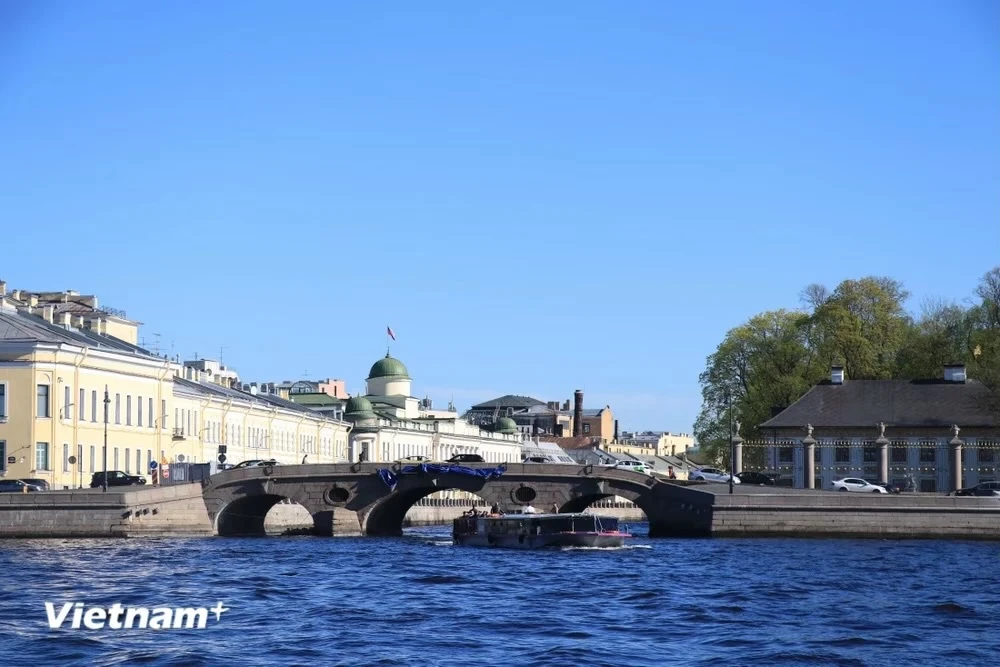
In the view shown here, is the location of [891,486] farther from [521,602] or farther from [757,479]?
[521,602]

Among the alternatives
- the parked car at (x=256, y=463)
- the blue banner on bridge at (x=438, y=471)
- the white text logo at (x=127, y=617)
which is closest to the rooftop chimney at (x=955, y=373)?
the blue banner on bridge at (x=438, y=471)

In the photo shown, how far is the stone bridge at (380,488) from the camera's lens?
82312mm

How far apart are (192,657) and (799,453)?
6239 cm

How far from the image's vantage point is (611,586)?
181 feet

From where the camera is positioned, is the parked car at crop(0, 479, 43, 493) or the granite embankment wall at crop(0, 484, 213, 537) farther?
the parked car at crop(0, 479, 43, 493)

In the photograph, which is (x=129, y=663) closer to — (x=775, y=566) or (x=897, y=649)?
(x=897, y=649)

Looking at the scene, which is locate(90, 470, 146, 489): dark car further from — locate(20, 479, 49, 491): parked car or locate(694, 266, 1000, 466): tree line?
locate(694, 266, 1000, 466): tree line

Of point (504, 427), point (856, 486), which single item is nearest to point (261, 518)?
point (856, 486)

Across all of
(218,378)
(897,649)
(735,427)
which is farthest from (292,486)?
(897,649)

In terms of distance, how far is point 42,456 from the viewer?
81.3 m

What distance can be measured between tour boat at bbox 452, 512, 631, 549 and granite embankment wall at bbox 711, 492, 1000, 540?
4.95 m

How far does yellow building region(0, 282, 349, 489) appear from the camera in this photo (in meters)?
80.3

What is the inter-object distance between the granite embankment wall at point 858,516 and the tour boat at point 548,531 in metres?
4.95

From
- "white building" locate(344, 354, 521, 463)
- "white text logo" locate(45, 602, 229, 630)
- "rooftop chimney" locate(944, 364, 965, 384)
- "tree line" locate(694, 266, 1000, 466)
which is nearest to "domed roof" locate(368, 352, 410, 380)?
"white building" locate(344, 354, 521, 463)
